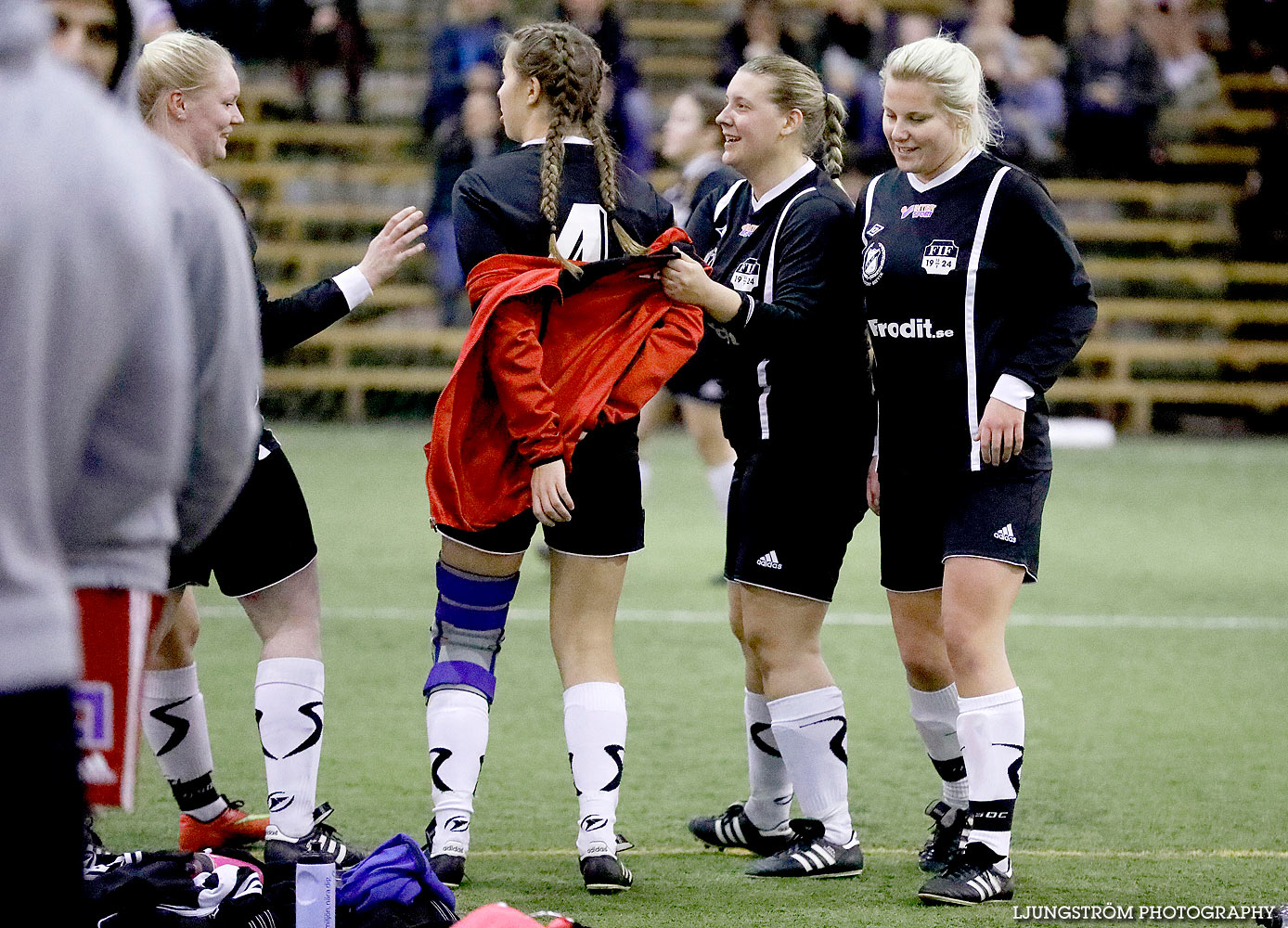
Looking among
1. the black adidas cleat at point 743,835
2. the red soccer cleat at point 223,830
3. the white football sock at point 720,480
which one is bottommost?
the white football sock at point 720,480

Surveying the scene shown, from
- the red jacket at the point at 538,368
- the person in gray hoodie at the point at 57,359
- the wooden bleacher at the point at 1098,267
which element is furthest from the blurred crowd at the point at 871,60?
the person in gray hoodie at the point at 57,359

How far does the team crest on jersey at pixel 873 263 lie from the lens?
3.54 metres

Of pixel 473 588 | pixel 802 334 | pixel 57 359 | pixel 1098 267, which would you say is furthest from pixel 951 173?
pixel 1098 267

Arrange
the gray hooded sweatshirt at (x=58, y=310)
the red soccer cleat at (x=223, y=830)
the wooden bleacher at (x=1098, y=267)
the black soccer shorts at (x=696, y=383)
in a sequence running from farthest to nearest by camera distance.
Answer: the wooden bleacher at (x=1098, y=267) < the black soccer shorts at (x=696, y=383) < the red soccer cleat at (x=223, y=830) < the gray hooded sweatshirt at (x=58, y=310)

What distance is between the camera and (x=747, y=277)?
12.0 feet

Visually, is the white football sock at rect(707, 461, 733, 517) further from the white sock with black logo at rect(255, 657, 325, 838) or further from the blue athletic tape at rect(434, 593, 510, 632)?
the white sock with black logo at rect(255, 657, 325, 838)

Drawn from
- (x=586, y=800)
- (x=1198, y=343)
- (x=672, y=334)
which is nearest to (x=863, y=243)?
(x=672, y=334)

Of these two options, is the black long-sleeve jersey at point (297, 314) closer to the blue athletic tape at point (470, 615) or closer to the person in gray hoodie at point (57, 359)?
the blue athletic tape at point (470, 615)

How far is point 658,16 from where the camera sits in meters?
15.7

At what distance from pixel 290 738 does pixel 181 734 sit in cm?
39

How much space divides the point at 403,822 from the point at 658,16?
12871 mm

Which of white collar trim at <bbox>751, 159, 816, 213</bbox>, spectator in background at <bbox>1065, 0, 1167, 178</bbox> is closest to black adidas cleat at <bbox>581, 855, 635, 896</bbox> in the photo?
white collar trim at <bbox>751, 159, 816, 213</bbox>

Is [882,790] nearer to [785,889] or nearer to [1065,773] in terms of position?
[1065,773]

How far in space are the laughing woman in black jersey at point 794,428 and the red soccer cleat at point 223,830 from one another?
1190 mm
